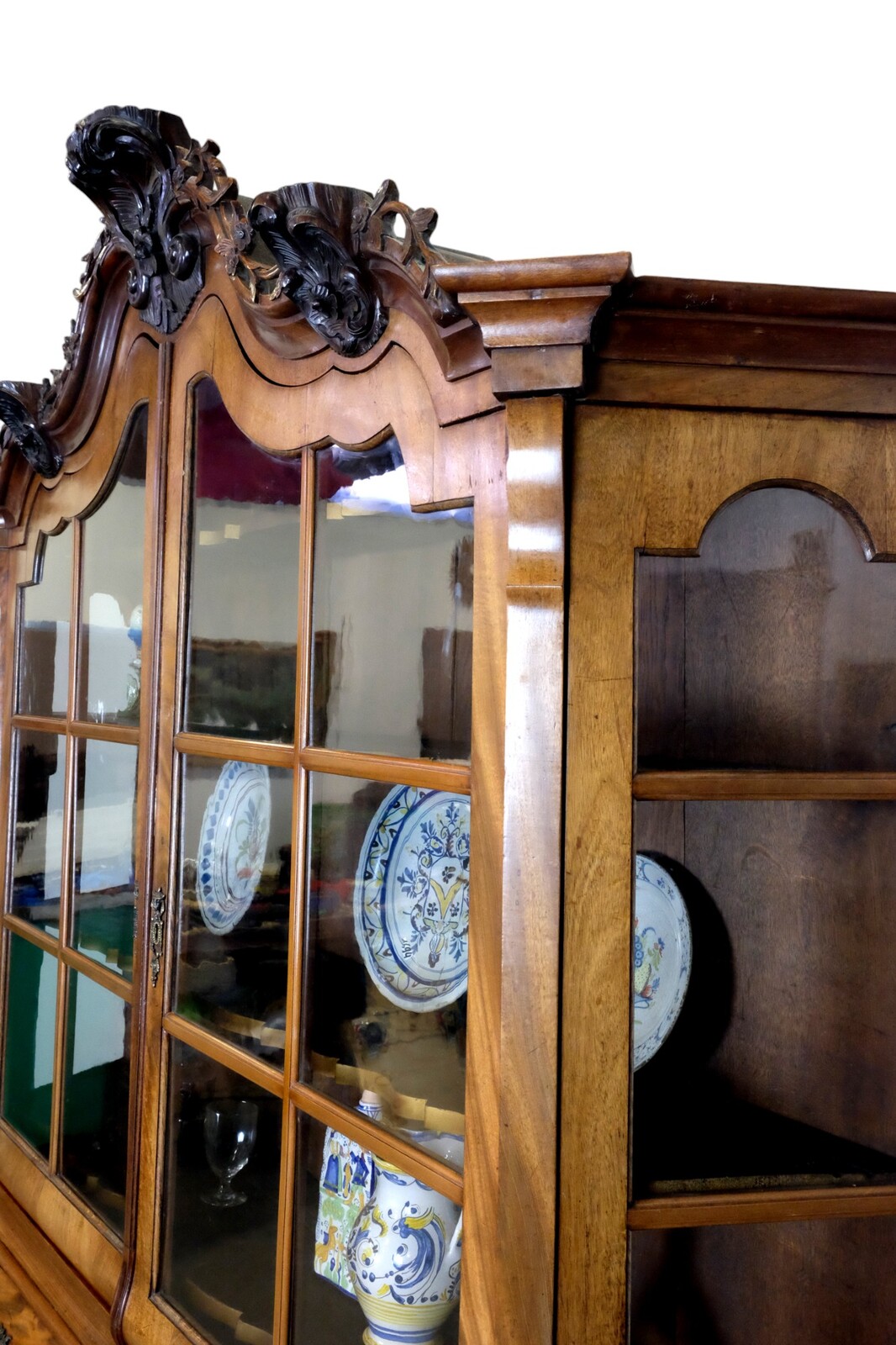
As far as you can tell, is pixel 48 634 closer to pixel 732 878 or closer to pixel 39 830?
pixel 39 830

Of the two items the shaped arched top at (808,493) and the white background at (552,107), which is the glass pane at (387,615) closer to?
the shaped arched top at (808,493)

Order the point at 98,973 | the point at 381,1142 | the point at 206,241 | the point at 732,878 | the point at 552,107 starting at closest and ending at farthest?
the point at 381,1142, the point at 732,878, the point at 206,241, the point at 98,973, the point at 552,107

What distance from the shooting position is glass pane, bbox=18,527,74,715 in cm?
116

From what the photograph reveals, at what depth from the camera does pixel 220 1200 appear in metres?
0.83

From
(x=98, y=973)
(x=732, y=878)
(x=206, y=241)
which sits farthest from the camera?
(x=98, y=973)

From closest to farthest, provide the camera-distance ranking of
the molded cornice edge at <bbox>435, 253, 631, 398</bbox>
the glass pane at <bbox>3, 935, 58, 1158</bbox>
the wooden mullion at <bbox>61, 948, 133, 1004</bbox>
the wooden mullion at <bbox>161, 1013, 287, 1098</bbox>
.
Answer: the molded cornice edge at <bbox>435, 253, 631, 398</bbox> → the wooden mullion at <bbox>161, 1013, 287, 1098</bbox> → the wooden mullion at <bbox>61, 948, 133, 1004</bbox> → the glass pane at <bbox>3, 935, 58, 1158</bbox>

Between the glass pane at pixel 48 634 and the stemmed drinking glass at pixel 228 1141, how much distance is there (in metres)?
0.50

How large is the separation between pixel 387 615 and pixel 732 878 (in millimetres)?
311

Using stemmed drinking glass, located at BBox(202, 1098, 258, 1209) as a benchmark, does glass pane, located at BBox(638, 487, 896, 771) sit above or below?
above

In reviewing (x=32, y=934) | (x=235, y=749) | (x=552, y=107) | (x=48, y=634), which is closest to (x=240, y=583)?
(x=235, y=749)

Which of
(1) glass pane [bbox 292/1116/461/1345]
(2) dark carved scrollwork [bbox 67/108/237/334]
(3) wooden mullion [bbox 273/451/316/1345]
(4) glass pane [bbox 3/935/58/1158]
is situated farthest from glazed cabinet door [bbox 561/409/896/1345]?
(4) glass pane [bbox 3/935/58/1158]

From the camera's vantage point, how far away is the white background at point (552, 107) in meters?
1.23

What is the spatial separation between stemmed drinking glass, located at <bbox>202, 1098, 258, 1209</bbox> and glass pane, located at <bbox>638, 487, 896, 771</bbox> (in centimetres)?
42

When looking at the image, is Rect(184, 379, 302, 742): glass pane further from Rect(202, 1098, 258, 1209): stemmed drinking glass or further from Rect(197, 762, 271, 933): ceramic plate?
Rect(202, 1098, 258, 1209): stemmed drinking glass
